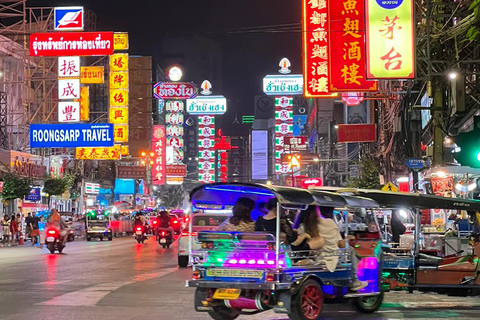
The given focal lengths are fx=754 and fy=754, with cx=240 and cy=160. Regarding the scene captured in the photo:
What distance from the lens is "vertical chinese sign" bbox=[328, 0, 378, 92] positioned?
2488cm

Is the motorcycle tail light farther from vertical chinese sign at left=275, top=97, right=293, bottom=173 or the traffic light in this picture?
vertical chinese sign at left=275, top=97, right=293, bottom=173

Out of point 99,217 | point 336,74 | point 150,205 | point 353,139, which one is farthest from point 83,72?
point 150,205

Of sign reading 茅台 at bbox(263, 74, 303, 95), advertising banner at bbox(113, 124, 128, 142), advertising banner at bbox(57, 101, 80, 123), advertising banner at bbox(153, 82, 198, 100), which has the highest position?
sign reading 茅台 at bbox(263, 74, 303, 95)

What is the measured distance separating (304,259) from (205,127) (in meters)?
94.3

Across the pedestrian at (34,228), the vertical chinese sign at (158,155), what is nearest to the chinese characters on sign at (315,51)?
the pedestrian at (34,228)

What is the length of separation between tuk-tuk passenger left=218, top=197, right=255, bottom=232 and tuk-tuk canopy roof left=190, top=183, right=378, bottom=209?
20 cm

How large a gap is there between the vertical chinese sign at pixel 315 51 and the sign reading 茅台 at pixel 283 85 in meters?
68.9

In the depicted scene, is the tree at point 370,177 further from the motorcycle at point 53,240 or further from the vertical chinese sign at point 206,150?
the vertical chinese sign at point 206,150

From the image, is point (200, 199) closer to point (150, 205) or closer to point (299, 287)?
point (299, 287)

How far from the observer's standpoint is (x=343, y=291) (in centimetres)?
1160

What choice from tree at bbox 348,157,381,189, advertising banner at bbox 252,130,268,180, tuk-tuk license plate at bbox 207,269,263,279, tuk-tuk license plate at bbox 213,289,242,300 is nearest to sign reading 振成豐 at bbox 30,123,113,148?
tree at bbox 348,157,381,189

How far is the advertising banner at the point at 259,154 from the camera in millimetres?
163500

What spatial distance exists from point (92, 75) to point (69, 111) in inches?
173

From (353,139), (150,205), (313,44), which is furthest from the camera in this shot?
(150,205)
